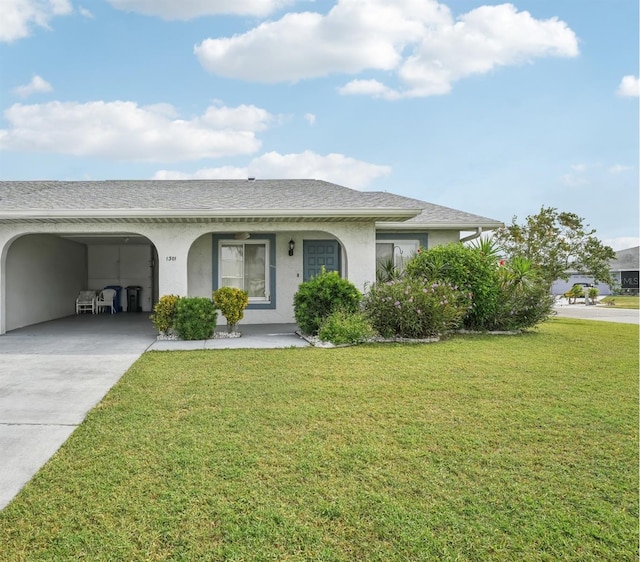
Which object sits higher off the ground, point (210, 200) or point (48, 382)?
point (210, 200)

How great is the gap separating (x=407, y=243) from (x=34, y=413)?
1068 centimetres

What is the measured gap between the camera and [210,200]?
11.3m

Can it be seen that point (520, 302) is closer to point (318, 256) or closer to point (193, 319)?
point (318, 256)

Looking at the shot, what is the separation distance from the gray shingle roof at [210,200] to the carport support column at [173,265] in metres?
0.93

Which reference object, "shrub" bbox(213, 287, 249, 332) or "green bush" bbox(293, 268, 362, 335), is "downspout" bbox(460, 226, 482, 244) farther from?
"shrub" bbox(213, 287, 249, 332)

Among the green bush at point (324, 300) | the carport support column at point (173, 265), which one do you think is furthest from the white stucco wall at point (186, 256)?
the green bush at point (324, 300)

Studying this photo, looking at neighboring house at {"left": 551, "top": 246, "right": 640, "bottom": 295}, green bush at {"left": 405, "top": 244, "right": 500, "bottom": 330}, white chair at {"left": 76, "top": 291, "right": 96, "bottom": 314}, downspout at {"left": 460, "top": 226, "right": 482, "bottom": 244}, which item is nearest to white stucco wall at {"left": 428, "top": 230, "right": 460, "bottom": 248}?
downspout at {"left": 460, "top": 226, "right": 482, "bottom": 244}

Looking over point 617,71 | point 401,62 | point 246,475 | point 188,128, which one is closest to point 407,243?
point 401,62

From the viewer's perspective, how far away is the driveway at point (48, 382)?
382 centimetres

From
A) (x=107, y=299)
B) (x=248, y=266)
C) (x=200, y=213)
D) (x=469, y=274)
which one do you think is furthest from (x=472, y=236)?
(x=107, y=299)

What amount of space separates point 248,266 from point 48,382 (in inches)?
275

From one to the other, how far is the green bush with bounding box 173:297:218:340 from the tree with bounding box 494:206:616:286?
16.4m

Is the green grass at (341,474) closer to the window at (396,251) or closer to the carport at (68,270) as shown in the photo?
the window at (396,251)

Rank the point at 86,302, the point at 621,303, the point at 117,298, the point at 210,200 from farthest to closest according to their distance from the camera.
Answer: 1. the point at 621,303
2. the point at 117,298
3. the point at 86,302
4. the point at 210,200
